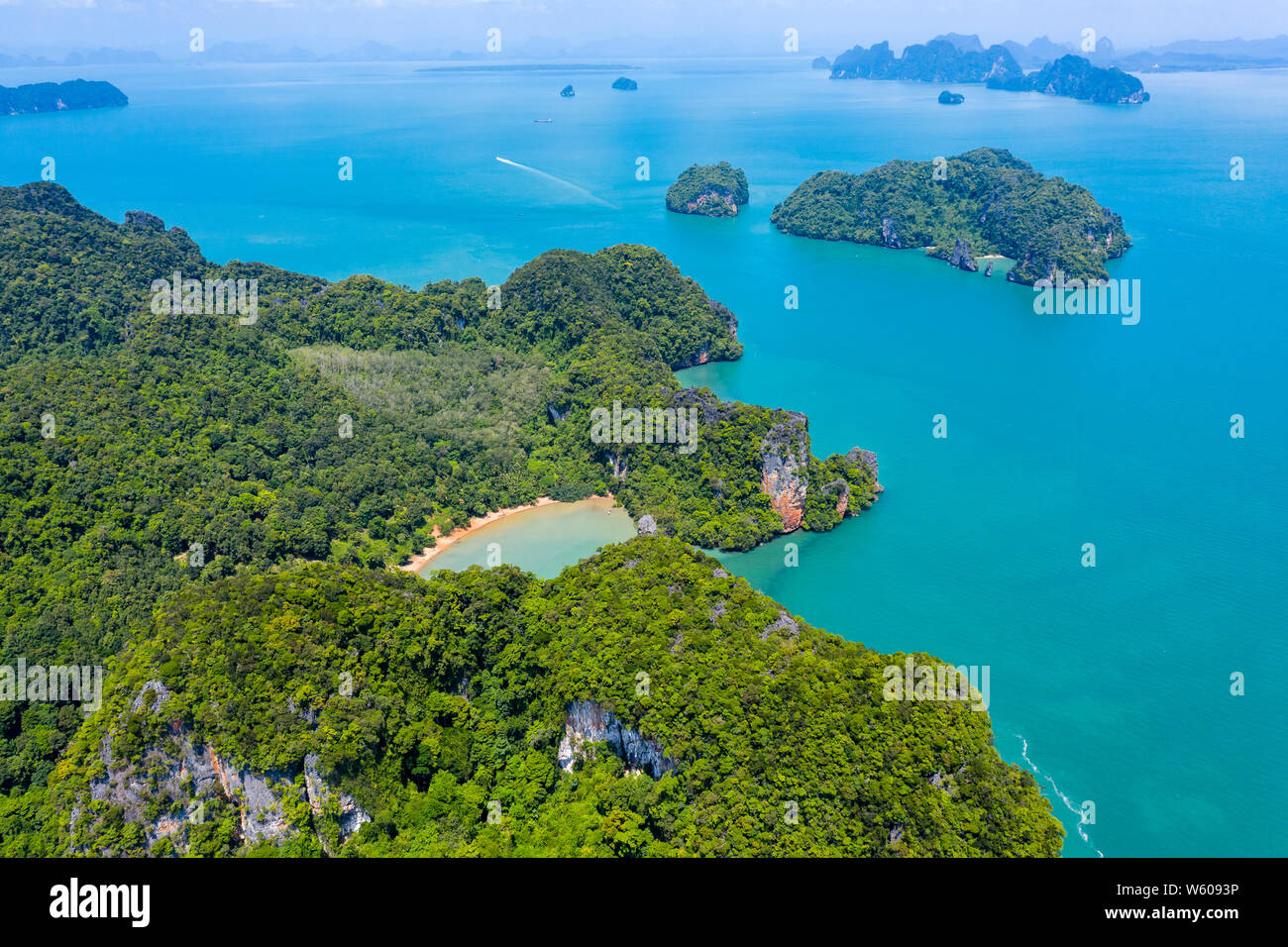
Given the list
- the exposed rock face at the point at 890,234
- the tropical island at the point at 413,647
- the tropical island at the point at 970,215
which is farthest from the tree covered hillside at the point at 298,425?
the exposed rock face at the point at 890,234

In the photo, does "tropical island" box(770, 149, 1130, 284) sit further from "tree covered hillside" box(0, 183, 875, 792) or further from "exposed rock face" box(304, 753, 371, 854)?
"exposed rock face" box(304, 753, 371, 854)

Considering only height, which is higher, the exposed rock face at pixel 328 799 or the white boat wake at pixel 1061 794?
the exposed rock face at pixel 328 799

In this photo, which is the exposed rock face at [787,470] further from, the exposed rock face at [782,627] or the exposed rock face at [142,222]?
the exposed rock face at [142,222]

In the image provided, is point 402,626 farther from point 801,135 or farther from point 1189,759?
point 801,135

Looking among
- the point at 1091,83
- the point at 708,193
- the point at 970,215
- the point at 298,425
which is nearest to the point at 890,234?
the point at 970,215

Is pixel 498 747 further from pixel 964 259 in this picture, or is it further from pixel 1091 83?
pixel 1091 83
